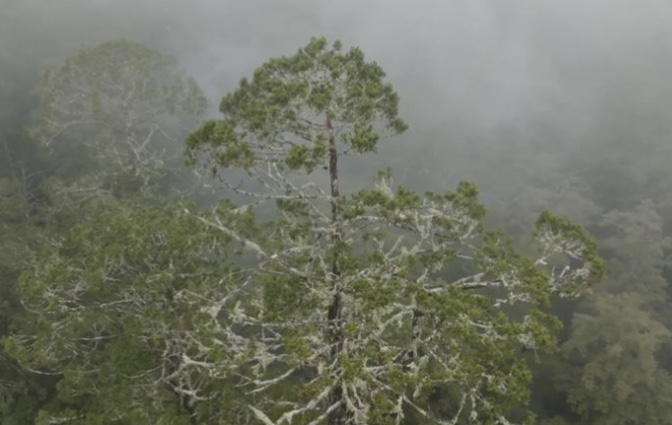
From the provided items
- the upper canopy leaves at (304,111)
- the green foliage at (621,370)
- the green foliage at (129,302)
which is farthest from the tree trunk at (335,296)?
the green foliage at (621,370)

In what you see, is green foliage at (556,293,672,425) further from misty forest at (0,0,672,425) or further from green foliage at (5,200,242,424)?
green foliage at (5,200,242,424)

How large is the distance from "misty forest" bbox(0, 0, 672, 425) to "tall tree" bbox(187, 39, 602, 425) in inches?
1.3

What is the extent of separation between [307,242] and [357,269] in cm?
93

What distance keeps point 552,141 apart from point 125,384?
33584 mm

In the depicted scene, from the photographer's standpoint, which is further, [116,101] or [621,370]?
[116,101]

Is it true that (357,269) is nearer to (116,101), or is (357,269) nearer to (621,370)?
(621,370)

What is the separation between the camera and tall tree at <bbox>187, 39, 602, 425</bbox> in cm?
622

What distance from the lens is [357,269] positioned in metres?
6.99

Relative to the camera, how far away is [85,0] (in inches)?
1614

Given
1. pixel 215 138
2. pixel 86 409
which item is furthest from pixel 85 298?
pixel 215 138

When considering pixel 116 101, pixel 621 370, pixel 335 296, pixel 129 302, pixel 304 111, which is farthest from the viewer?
pixel 116 101

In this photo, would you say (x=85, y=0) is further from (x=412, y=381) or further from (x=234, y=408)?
(x=412, y=381)

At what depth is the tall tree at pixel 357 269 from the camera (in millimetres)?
6223

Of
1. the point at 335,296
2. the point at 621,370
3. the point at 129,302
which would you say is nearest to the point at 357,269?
the point at 335,296
